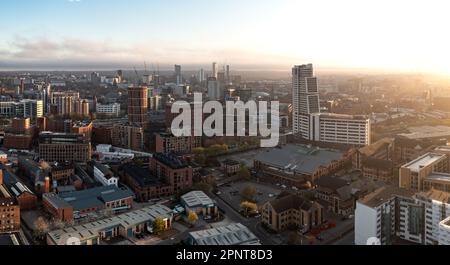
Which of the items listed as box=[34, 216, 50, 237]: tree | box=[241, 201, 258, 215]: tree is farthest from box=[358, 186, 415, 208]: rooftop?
box=[34, 216, 50, 237]: tree

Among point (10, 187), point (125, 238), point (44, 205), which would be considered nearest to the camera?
point (125, 238)

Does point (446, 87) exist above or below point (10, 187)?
above

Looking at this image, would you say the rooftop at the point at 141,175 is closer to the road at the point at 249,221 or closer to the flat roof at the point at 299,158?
the road at the point at 249,221

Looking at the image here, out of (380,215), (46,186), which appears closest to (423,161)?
(380,215)
